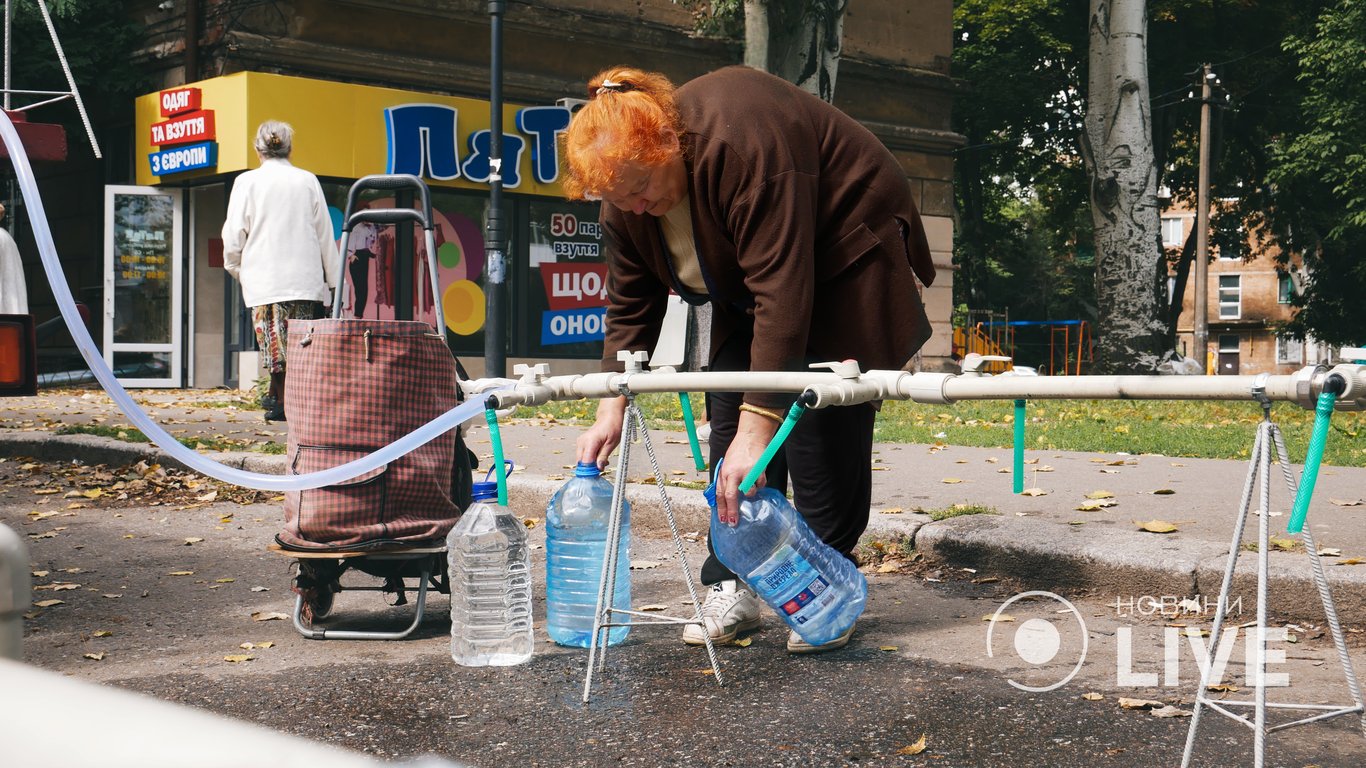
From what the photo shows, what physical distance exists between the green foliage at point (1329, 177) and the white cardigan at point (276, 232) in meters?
22.4

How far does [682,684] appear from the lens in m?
3.58

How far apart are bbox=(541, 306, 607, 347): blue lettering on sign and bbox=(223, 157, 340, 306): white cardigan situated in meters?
A: 10.00

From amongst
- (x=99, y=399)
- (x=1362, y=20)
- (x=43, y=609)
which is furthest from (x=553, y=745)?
(x=1362, y=20)

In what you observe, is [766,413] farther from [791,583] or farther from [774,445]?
[791,583]

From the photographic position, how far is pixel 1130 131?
58.7 ft

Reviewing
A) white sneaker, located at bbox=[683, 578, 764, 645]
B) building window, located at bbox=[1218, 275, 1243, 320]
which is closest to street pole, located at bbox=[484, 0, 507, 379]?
white sneaker, located at bbox=[683, 578, 764, 645]

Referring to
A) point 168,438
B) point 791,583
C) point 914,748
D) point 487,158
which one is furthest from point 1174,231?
point 914,748

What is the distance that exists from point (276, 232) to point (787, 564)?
20.3ft

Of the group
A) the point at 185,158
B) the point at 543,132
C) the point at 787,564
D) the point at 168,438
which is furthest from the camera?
the point at 543,132

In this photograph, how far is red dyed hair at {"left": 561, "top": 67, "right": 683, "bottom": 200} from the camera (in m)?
3.25

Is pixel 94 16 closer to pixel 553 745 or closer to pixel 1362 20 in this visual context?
pixel 553 745
